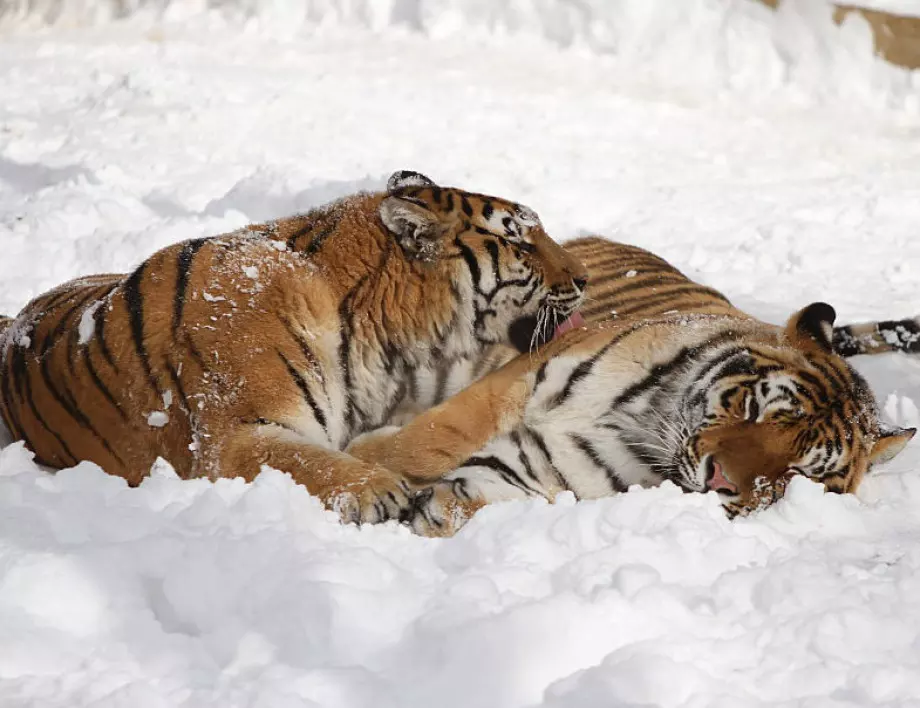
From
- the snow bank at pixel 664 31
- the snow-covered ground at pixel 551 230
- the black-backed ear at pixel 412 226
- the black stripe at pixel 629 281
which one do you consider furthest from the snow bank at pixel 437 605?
the snow bank at pixel 664 31

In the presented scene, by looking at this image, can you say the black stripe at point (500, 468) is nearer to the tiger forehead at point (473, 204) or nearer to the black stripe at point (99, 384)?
the tiger forehead at point (473, 204)

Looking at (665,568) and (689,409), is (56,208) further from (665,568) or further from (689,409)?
(665,568)

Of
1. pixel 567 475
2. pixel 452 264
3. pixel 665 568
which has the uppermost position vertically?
pixel 452 264

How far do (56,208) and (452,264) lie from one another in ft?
8.01

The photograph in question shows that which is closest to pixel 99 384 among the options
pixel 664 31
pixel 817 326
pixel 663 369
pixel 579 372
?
pixel 579 372

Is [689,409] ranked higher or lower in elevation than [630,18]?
lower

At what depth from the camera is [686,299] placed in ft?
10.9

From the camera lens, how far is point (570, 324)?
2934 millimetres

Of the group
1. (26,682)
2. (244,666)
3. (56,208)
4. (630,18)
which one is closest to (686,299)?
(244,666)

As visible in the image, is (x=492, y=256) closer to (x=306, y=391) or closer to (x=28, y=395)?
(x=306, y=391)

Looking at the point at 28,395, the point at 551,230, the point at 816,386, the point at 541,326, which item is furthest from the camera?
the point at 551,230

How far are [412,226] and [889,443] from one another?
1.26m

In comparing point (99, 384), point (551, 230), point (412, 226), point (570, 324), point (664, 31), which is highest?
point (664, 31)

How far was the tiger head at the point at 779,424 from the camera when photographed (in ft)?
7.45
